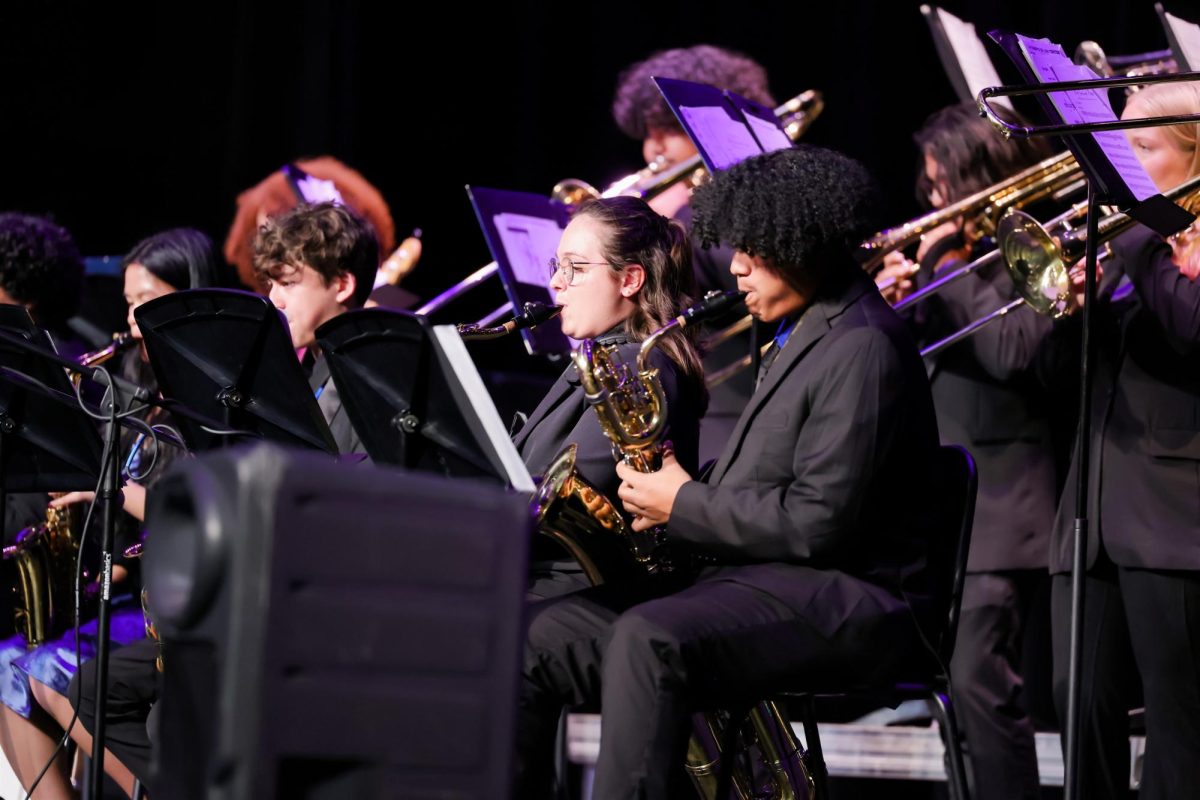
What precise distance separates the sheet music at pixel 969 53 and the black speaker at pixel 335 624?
103 inches

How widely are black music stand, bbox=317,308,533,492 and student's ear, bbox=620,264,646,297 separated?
0.83 meters

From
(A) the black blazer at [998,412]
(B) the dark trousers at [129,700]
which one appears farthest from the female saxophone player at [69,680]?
(A) the black blazer at [998,412]

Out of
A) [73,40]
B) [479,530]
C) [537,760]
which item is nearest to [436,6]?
[73,40]

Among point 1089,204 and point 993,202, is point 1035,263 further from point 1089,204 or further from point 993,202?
point 993,202

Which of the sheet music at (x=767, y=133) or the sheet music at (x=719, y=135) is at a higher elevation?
the sheet music at (x=719, y=135)

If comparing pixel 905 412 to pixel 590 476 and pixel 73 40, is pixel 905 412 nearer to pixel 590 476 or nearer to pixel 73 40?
pixel 590 476

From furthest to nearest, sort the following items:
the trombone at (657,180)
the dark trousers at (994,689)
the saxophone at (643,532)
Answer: the trombone at (657,180) → the dark trousers at (994,689) → the saxophone at (643,532)

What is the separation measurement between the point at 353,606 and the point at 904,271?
267 cm

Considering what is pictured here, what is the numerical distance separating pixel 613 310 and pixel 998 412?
1263 mm

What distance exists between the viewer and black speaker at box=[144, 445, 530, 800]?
158 centimetres

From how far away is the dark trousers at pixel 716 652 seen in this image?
8.23ft

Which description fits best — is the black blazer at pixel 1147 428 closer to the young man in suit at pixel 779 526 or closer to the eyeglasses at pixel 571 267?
the young man in suit at pixel 779 526

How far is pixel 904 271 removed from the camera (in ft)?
13.2

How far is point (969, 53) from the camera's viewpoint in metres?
4.02
